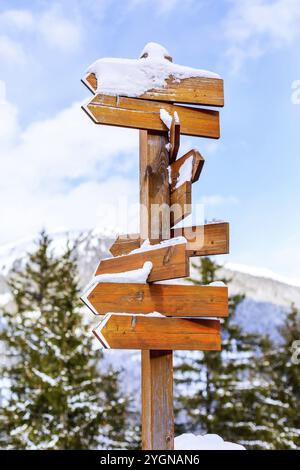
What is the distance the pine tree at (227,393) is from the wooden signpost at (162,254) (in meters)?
8.53

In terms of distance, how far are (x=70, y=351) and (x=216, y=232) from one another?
7.35m

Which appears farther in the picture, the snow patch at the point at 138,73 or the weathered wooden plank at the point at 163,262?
the snow patch at the point at 138,73

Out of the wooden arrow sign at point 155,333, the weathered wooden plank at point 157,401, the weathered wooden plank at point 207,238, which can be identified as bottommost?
the weathered wooden plank at point 157,401

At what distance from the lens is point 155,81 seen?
11.3ft

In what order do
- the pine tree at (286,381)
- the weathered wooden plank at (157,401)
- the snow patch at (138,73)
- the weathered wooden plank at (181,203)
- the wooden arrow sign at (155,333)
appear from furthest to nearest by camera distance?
the pine tree at (286,381), the snow patch at (138,73), the weathered wooden plank at (181,203), the weathered wooden plank at (157,401), the wooden arrow sign at (155,333)

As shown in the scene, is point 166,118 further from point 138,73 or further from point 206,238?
point 206,238

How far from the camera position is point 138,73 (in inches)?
135

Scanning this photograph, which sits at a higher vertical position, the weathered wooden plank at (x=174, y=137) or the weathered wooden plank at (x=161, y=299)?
the weathered wooden plank at (x=174, y=137)

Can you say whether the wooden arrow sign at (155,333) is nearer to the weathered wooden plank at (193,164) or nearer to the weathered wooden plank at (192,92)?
the weathered wooden plank at (193,164)

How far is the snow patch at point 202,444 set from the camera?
368cm

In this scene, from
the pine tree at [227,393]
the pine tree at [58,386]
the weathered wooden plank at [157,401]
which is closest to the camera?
the weathered wooden plank at [157,401]

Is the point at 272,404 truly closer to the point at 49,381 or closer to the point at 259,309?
the point at 49,381

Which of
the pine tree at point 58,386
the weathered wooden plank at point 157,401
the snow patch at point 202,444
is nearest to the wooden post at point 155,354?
the weathered wooden plank at point 157,401

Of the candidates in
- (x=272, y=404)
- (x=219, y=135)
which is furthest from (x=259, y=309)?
(x=219, y=135)
